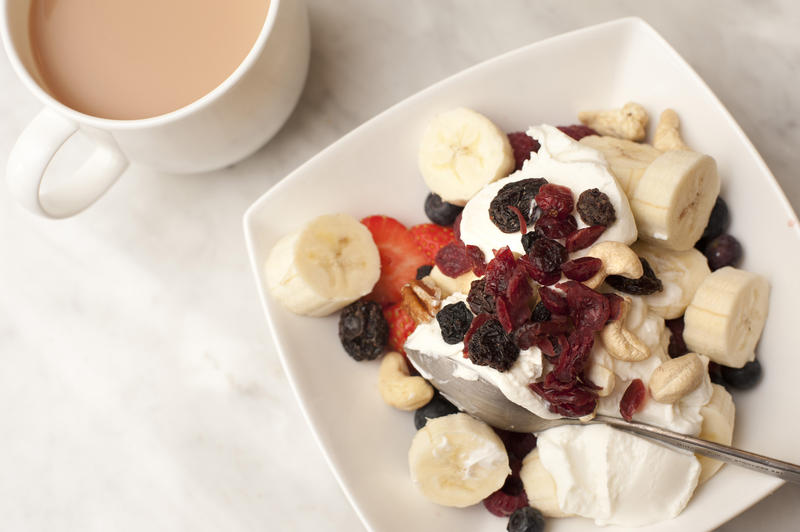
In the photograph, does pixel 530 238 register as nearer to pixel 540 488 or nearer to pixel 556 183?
pixel 556 183

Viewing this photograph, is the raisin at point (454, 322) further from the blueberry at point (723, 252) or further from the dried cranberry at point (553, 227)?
the blueberry at point (723, 252)

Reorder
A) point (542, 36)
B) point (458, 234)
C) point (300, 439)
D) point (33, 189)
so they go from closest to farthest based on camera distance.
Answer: point (33, 189) → point (458, 234) → point (300, 439) → point (542, 36)

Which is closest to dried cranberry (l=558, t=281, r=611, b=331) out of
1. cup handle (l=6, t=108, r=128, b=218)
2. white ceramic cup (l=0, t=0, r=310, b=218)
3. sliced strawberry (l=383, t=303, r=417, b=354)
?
sliced strawberry (l=383, t=303, r=417, b=354)

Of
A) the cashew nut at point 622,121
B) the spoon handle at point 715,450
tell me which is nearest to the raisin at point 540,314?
the spoon handle at point 715,450

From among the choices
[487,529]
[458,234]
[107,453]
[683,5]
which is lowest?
[107,453]

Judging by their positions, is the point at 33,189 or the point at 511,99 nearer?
the point at 33,189

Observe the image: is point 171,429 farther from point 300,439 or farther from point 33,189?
point 33,189

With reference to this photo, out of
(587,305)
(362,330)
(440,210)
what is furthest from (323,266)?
(587,305)

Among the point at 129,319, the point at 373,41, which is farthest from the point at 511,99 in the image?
the point at 129,319
